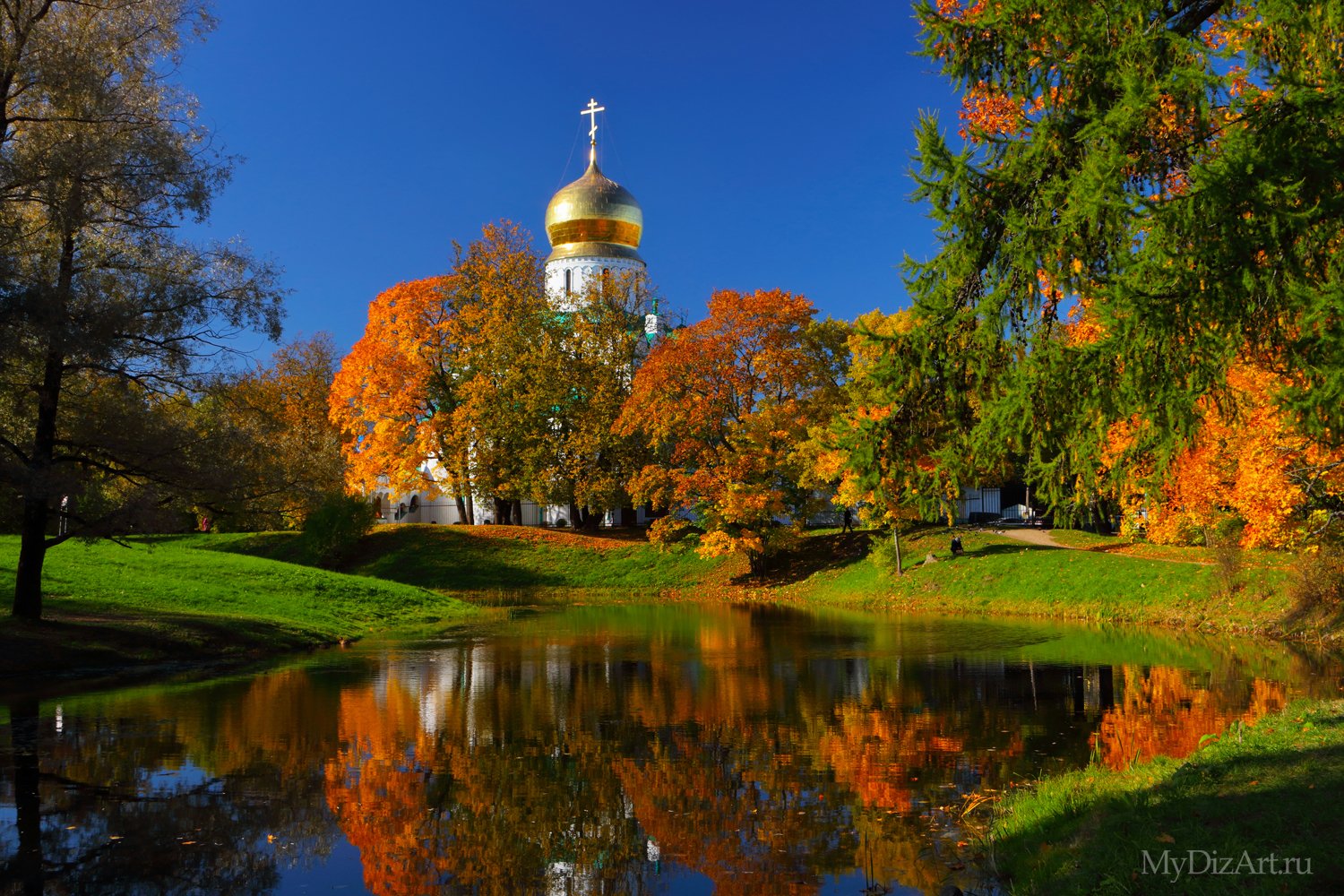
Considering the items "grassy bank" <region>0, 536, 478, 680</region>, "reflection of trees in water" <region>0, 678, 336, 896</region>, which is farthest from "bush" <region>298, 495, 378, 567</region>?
"reflection of trees in water" <region>0, 678, 336, 896</region>

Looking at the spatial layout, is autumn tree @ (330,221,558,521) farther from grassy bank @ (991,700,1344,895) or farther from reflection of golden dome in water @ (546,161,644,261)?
grassy bank @ (991,700,1344,895)

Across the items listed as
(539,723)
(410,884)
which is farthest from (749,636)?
(410,884)

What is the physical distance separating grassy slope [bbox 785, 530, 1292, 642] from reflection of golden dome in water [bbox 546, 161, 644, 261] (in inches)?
1168

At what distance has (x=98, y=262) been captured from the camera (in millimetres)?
16453

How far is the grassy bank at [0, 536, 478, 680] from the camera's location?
16922 mm

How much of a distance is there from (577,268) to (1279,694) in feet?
168

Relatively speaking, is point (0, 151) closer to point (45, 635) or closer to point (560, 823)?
point (45, 635)

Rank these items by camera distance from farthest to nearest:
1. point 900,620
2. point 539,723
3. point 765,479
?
point 765,479, point 900,620, point 539,723

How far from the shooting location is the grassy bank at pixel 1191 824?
5.56 meters

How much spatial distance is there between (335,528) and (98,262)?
93.1ft

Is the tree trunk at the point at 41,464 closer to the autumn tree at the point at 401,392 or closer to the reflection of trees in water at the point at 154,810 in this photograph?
the reflection of trees in water at the point at 154,810

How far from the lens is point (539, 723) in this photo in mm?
12836

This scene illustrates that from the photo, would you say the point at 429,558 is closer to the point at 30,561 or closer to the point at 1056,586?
the point at 1056,586

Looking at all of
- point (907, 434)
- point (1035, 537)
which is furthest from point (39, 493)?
point (1035, 537)
